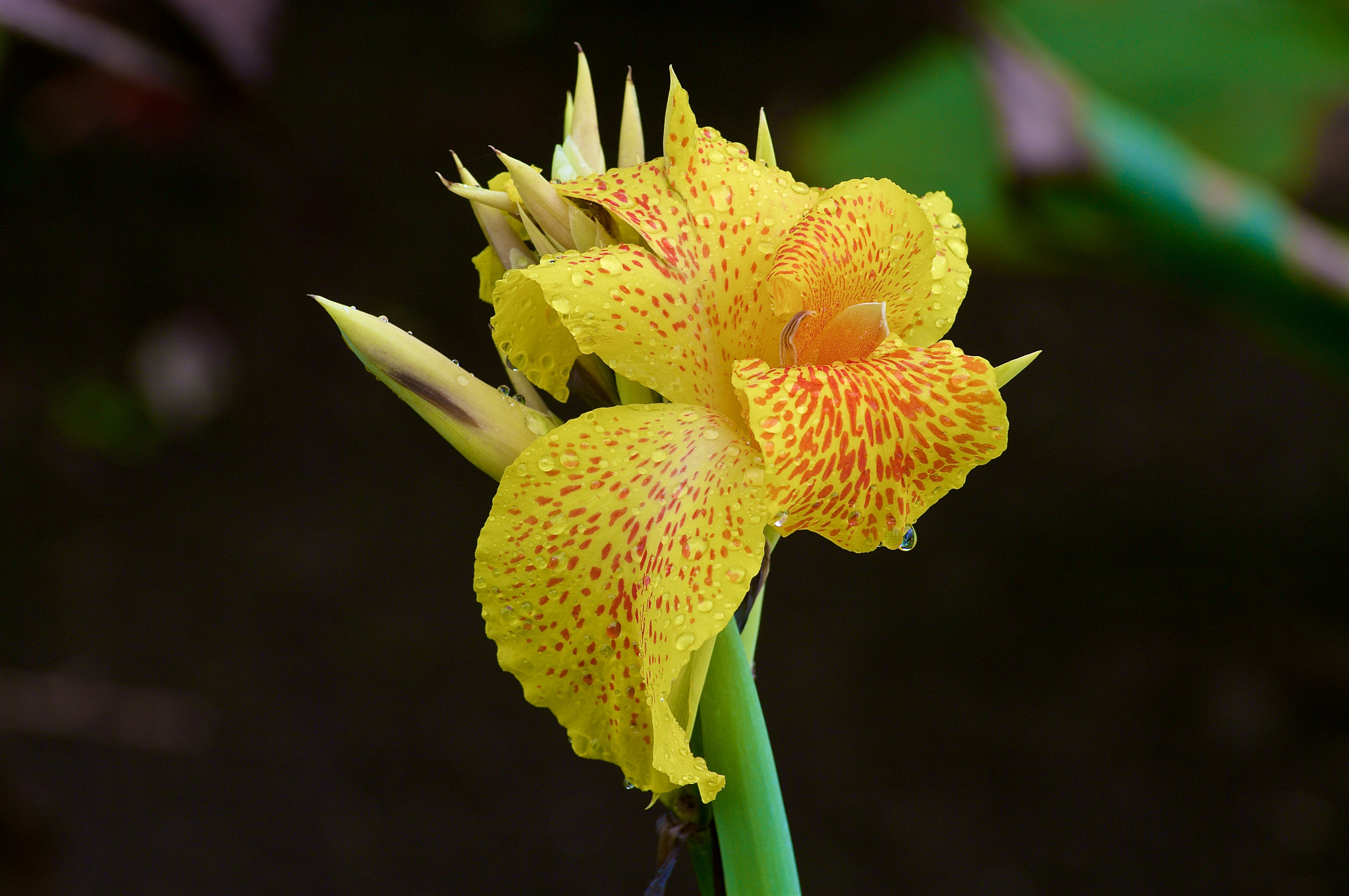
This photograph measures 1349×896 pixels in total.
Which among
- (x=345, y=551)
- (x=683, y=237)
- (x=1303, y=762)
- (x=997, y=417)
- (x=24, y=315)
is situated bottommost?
(x=1303, y=762)

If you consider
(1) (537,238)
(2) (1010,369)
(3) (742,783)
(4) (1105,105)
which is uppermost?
(4) (1105,105)

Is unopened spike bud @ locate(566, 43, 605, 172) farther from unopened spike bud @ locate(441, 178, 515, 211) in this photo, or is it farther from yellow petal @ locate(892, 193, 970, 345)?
yellow petal @ locate(892, 193, 970, 345)

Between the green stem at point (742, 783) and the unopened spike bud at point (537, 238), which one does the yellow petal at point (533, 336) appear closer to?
the unopened spike bud at point (537, 238)

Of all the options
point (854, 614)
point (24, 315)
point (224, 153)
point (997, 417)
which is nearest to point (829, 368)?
point (997, 417)

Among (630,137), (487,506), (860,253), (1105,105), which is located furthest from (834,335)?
(487,506)

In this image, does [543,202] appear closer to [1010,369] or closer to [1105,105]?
[1010,369]

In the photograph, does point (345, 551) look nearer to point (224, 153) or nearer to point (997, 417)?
point (224, 153)
